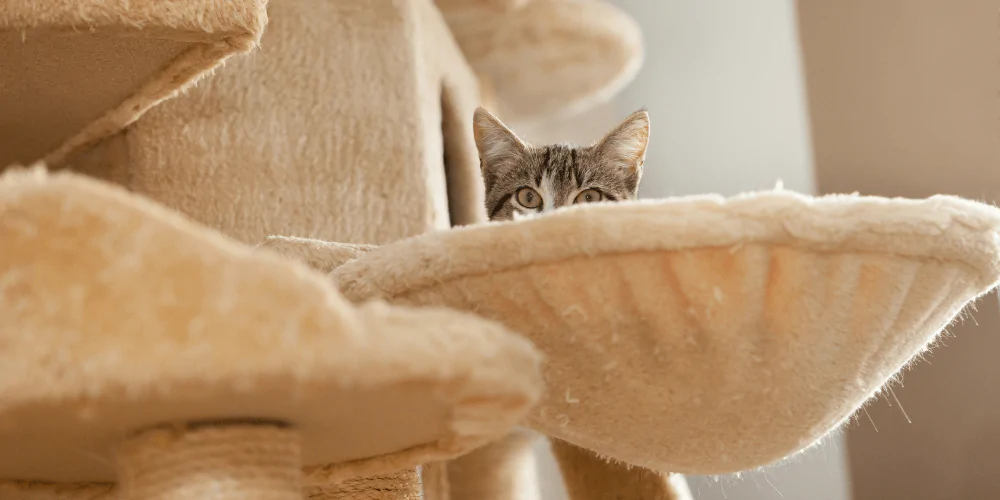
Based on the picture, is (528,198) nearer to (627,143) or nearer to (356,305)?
(627,143)

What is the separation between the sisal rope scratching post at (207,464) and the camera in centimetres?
49

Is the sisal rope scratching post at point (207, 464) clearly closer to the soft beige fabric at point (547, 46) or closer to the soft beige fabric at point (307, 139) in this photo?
the soft beige fabric at point (307, 139)

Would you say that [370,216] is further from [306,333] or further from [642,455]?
[306,333]

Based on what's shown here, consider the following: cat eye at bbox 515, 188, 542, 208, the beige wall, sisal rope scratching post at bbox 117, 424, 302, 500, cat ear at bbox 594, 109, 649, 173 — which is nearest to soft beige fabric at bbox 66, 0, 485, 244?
cat eye at bbox 515, 188, 542, 208

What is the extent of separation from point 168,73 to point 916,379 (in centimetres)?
135

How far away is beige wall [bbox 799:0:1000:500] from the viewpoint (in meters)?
1.51

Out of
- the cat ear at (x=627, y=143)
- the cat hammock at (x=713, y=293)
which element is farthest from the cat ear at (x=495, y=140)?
the cat hammock at (x=713, y=293)

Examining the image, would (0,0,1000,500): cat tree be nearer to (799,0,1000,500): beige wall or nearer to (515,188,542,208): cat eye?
(515,188,542,208): cat eye

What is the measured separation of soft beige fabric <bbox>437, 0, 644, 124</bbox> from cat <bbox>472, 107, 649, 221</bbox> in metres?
0.40

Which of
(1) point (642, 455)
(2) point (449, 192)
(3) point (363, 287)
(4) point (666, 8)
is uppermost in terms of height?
(4) point (666, 8)

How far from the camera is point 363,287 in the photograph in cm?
65

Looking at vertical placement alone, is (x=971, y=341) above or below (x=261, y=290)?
above

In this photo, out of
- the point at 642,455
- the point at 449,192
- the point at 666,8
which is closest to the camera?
the point at 642,455

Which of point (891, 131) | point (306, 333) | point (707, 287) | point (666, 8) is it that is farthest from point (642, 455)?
point (666, 8)
